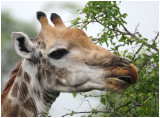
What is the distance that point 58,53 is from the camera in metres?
4.79

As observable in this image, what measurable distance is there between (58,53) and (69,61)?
187 mm

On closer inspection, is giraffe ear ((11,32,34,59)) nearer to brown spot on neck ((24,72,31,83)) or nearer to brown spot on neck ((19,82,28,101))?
brown spot on neck ((24,72,31,83))

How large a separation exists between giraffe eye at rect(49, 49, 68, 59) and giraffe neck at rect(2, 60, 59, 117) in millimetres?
319

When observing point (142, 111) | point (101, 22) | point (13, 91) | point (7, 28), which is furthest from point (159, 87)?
point (7, 28)

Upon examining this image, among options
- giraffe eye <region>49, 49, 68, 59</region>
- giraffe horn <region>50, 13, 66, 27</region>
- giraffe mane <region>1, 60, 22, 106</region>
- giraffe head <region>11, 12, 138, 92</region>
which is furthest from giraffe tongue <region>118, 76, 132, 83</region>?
giraffe mane <region>1, 60, 22, 106</region>

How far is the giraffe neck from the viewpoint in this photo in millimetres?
4852

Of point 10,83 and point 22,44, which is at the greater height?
point 22,44

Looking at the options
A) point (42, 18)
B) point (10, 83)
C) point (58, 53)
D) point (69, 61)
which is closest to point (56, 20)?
point (42, 18)

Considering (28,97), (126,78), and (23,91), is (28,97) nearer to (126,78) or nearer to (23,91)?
(23,91)

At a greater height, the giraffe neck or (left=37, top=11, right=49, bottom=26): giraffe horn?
(left=37, top=11, right=49, bottom=26): giraffe horn

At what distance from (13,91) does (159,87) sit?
7.85ft

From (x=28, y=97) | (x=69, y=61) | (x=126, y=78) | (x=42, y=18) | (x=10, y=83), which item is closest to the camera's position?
(x=126, y=78)

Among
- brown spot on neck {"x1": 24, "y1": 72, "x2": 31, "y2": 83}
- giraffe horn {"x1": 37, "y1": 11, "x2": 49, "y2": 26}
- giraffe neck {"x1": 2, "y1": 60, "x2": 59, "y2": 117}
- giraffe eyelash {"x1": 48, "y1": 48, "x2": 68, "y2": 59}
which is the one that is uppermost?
giraffe horn {"x1": 37, "y1": 11, "x2": 49, "y2": 26}

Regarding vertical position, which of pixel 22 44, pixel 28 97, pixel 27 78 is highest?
pixel 22 44
